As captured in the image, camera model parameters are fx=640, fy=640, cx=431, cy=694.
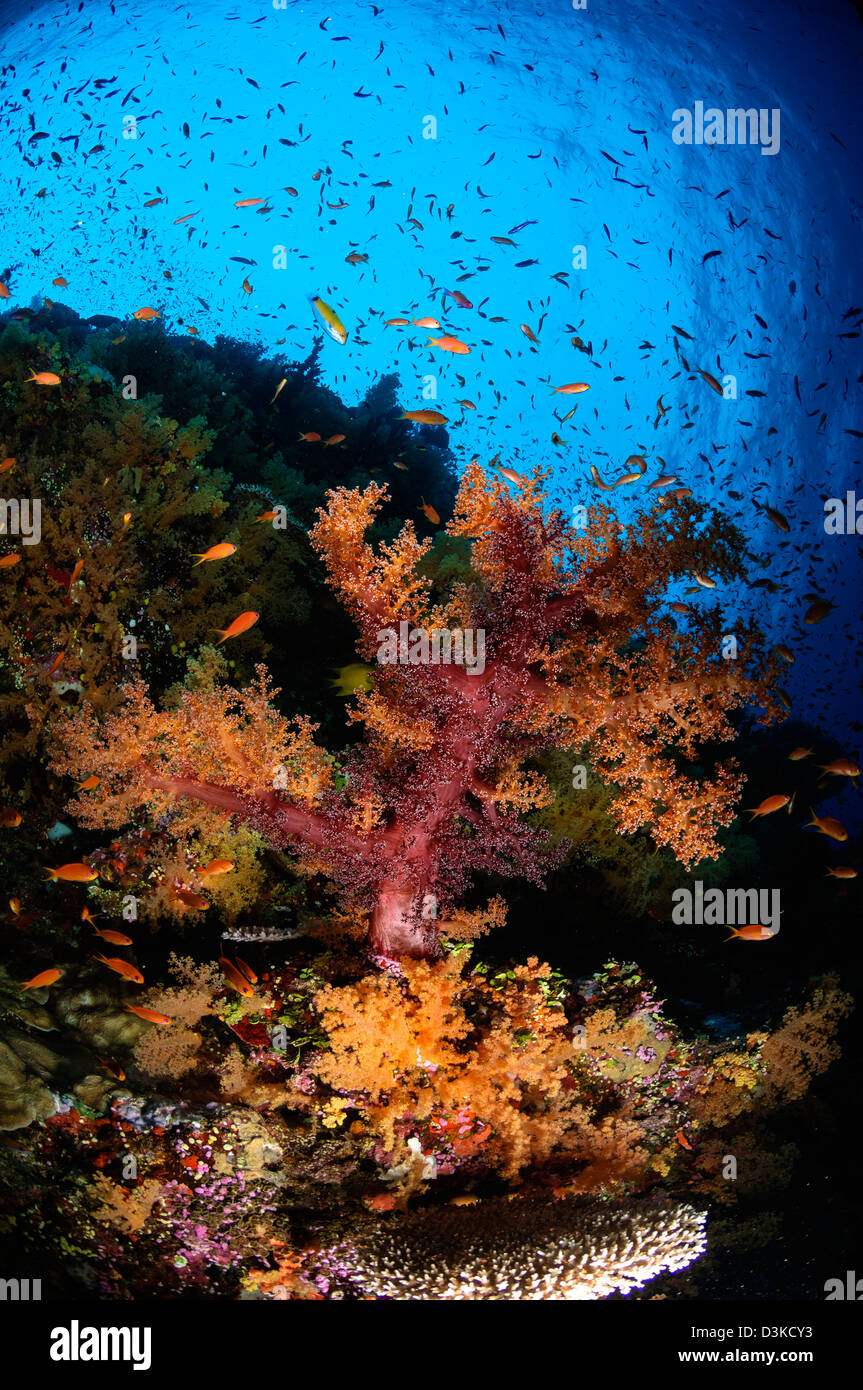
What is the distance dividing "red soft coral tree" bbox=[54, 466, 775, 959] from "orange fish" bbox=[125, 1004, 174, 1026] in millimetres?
1216

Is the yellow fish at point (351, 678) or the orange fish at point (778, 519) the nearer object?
the orange fish at point (778, 519)

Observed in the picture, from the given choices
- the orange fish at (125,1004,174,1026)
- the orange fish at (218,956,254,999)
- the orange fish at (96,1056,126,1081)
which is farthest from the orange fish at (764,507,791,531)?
the orange fish at (96,1056,126,1081)

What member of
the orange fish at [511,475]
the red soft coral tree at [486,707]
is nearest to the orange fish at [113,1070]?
the red soft coral tree at [486,707]

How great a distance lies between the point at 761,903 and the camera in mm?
8680

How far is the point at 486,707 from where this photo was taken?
4184mm

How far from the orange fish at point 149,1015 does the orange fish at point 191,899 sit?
0.78 m

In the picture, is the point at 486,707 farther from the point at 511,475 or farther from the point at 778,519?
the point at 778,519

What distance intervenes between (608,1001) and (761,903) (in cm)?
503

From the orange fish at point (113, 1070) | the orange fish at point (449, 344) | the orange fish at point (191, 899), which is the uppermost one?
the orange fish at point (449, 344)

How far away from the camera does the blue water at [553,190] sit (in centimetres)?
1633

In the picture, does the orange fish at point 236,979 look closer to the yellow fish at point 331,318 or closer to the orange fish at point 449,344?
the yellow fish at point 331,318

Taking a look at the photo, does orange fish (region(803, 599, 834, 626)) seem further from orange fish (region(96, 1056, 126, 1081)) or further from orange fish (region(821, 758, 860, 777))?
orange fish (region(96, 1056, 126, 1081))

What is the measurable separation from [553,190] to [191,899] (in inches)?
1366
